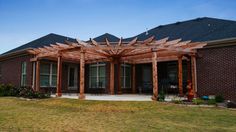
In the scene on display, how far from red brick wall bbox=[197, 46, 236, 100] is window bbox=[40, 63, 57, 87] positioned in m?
9.57

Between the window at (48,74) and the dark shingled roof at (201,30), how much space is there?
795 cm

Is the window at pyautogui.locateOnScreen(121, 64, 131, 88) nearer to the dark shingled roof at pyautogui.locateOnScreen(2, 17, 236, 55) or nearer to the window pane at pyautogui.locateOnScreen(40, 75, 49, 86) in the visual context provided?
the dark shingled roof at pyautogui.locateOnScreen(2, 17, 236, 55)

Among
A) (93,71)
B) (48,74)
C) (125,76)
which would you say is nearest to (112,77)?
(125,76)

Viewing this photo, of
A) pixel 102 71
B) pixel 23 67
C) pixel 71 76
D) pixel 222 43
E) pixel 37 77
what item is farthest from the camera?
pixel 71 76

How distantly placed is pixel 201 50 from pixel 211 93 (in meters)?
2.25

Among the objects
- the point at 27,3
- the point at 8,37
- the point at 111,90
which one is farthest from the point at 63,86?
the point at 8,37

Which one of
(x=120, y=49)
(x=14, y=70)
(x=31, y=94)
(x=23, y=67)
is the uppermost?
(x=120, y=49)

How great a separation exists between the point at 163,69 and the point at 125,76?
2796 mm

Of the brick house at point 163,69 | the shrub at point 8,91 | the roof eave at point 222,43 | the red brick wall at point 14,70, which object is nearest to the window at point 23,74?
the brick house at point 163,69

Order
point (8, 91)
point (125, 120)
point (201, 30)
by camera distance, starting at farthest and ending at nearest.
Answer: point (201, 30) → point (8, 91) → point (125, 120)

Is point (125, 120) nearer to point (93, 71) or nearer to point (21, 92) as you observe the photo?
point (21, 92)

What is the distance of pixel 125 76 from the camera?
58.7 feet

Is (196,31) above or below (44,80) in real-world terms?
above

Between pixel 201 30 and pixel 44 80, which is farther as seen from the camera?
pixel 44 80
